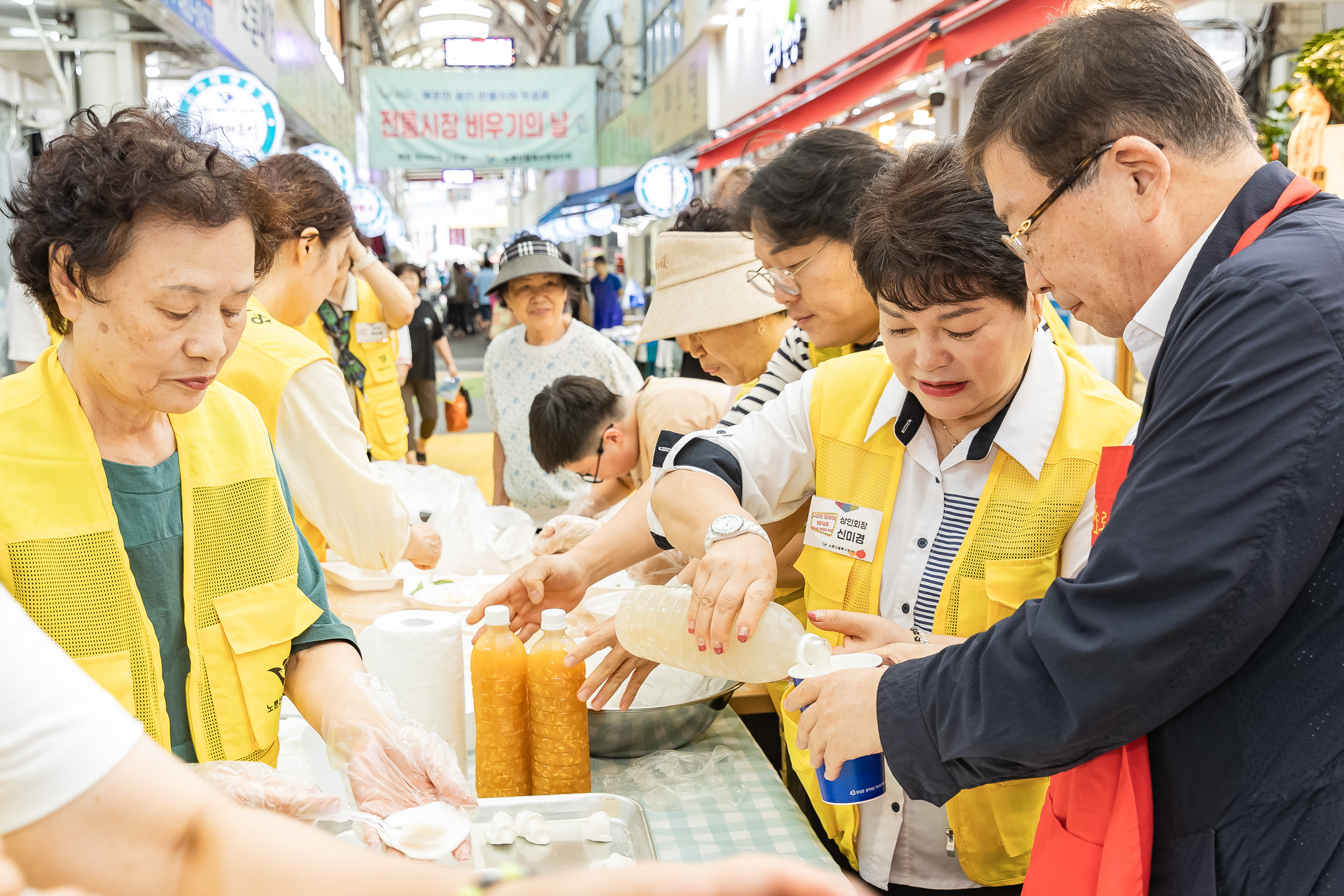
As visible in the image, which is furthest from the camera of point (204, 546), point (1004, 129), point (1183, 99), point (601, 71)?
point (601, 71)

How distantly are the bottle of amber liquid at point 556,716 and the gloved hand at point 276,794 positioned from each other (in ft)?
1.54

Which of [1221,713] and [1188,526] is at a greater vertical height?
[1188,526]

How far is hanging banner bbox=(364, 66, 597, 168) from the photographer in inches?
510

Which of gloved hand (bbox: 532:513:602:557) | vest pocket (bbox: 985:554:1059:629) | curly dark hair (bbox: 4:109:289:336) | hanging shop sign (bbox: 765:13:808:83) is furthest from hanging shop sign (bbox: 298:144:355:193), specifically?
vest pocket (bbox: 985:554:1059:629)

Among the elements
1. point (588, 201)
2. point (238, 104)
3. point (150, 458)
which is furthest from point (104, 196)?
point (588, 201)

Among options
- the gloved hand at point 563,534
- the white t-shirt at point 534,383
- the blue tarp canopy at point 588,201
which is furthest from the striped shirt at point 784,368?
the blue tarp canopy at point 588,201

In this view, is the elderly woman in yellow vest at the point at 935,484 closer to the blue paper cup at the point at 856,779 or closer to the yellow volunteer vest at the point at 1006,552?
the yellow volunteer vest at the point at 1006,552

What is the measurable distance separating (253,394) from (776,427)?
1421 millimetres

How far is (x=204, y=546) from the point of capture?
1.49m

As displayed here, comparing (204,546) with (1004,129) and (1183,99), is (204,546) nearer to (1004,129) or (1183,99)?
(1004,129)

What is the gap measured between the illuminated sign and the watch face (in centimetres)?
3128

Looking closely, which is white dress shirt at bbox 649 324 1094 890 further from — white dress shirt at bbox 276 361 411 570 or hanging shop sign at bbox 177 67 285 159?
hanging shop sign at bbox 177 67 285 159

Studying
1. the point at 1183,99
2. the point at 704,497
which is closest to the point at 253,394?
the point at 704,497

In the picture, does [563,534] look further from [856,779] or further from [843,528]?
[856,779]
